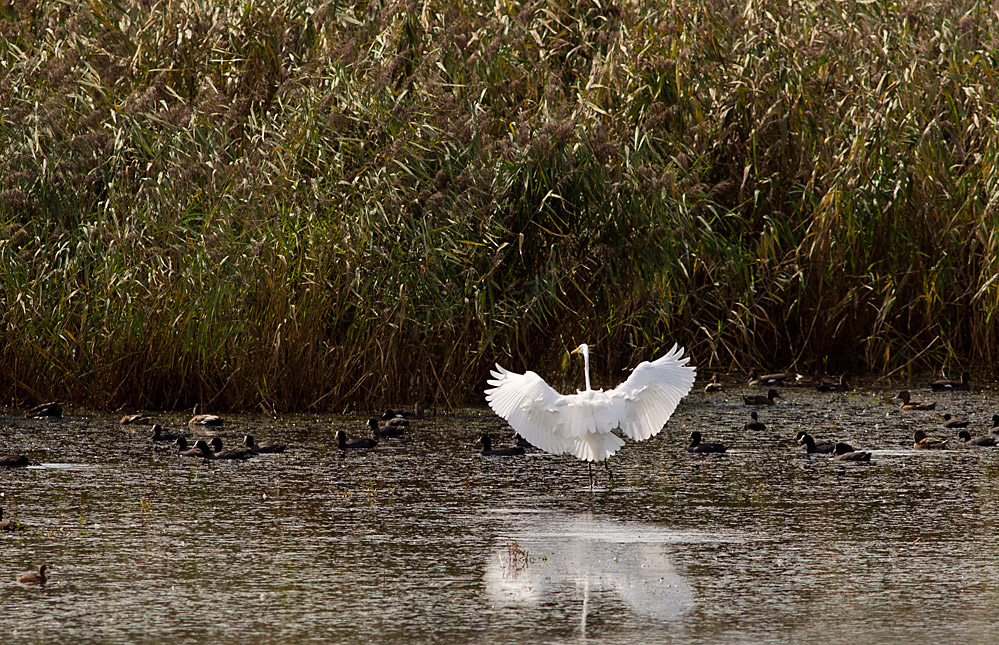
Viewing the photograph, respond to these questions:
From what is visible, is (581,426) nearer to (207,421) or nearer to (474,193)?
(207,421)

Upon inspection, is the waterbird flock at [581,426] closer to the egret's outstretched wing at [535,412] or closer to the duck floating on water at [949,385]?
the egret's outstretched wing at [535,412]

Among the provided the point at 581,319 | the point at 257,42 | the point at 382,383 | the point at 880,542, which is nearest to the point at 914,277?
the point at 581,319

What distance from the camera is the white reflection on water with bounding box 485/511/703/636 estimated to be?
19.8 feet

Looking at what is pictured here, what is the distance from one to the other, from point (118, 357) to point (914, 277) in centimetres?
670

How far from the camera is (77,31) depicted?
46.2ft

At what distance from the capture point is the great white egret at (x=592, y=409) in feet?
29.5

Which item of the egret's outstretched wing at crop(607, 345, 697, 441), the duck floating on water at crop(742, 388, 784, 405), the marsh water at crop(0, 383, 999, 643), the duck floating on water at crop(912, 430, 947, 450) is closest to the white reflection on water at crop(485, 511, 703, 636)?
the marsh water at crop(0, 383, 999, 643)

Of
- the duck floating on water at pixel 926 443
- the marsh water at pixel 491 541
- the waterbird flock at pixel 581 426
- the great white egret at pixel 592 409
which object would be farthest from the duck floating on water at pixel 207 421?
the duck floating on water at pixel 926 443

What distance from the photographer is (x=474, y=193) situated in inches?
478

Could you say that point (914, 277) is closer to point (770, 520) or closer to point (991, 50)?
point (991, 50)

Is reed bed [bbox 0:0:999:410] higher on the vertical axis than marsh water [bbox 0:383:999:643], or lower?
higher

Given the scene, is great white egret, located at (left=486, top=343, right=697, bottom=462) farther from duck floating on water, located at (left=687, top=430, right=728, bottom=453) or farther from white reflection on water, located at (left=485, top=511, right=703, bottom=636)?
white reflection on water, located at (left=485, top=511, right=703, bottom=636)

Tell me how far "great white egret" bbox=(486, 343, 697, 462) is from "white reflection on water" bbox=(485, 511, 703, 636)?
1.11 meters

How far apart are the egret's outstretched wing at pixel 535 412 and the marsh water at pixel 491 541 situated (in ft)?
Result: 0.77
